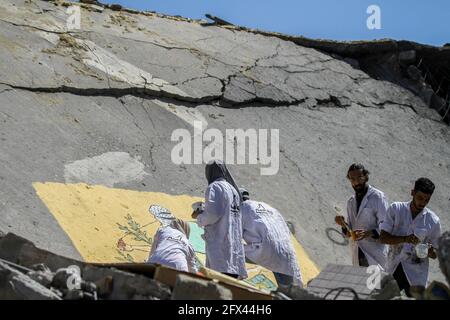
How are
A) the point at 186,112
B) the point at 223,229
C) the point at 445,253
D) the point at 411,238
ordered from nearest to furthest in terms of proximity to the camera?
the point at 445,253 < the point at 411,238 < the point at 223,229 < the point at 186,112

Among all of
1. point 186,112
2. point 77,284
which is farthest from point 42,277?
point 186,112

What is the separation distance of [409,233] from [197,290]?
381cm

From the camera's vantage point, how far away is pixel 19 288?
5750 millimetres

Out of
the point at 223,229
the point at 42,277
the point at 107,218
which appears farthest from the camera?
the point at 107,218

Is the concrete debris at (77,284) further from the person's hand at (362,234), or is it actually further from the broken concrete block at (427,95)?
the broken concrete block at (427,95)

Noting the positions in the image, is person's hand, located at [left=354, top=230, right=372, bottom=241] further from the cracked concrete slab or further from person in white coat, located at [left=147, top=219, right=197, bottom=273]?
the cracked concrete slab

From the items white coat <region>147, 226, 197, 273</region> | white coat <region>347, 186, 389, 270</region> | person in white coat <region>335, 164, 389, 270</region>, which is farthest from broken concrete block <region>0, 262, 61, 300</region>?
white coat <region>347, 186, 389, 270</region>

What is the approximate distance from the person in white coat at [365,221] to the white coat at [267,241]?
53 centimetres

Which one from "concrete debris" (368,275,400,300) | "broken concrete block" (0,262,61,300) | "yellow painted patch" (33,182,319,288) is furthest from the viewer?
"yellow painted patch" (33,182,319,288)

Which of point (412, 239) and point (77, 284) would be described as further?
point (412, 239)

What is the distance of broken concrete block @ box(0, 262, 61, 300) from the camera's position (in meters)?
5.62

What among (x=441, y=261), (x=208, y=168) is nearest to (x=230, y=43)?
(x=208, y=168)

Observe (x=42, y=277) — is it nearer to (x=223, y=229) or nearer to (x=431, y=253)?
(x=223, y=229)

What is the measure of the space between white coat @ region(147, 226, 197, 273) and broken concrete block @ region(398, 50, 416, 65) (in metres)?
9.46
